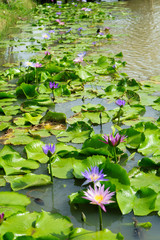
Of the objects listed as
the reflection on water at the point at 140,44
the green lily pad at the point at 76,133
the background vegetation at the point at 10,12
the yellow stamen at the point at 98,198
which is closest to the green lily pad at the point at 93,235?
the yellow stamen at the point at 98,198

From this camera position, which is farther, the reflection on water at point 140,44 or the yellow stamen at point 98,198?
the reflection on water at point 140,44

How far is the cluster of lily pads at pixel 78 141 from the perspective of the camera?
1216 millimetres

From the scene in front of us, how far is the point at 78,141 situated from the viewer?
1.92 meters

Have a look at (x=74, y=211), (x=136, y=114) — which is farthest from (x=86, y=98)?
(x=74, y=211)

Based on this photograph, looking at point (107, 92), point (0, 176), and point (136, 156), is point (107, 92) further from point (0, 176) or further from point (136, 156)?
point (0, 176)

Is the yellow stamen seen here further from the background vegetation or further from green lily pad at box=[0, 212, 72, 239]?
the background vegetation

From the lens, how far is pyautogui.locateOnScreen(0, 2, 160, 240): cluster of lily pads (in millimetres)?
1216

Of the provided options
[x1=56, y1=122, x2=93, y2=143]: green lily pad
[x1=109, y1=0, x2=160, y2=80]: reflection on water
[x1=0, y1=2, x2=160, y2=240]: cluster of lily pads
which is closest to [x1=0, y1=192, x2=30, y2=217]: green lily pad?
[x1=0, y1=2, x2=160, y2=240]: cluster of lily pads

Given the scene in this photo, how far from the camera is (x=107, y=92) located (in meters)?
2.79

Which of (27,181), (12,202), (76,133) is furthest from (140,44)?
(12,202)

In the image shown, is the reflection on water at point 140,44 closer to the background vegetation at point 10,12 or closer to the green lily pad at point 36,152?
the green lily pad at point 36,152

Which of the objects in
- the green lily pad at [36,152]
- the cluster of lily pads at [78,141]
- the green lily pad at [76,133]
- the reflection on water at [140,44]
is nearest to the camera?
the cluster of lily pads at [78,141]

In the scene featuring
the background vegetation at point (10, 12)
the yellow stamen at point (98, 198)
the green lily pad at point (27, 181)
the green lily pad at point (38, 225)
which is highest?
the background vegetation at point (10, 12)

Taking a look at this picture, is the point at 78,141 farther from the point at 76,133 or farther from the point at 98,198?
the point at 98,198
